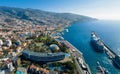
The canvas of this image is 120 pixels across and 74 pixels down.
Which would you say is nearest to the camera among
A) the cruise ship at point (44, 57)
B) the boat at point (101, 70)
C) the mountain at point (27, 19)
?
the boat at point (101, 70)

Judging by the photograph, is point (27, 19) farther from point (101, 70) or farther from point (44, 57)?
point (101, 70)

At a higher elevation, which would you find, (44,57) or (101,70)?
(44,57)


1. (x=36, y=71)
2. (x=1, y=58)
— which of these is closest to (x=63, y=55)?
(x=36, y=71)

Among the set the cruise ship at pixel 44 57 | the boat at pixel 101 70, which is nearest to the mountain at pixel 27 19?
the cruise ship at pixel 44 57

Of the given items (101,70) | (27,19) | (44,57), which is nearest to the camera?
(101,70)

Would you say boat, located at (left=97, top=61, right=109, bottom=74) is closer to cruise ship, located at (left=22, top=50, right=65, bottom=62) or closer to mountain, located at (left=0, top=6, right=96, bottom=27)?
cruise ship, located at (left=22, top=50, right=65, bottom=62)

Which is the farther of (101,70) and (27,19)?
(27,19)

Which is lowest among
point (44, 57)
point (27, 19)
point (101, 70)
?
point (27, 19)

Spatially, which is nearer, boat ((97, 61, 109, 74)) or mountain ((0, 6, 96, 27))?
boat ((97, 61, 109, 74))

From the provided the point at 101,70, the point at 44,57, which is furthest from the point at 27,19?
the point at 101,70

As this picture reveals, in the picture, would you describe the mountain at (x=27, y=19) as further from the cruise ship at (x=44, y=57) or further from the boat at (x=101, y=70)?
the boat at (x=101, y=70)

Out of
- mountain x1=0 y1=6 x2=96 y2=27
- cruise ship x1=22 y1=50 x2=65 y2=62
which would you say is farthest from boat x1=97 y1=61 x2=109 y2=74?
mountain x1=0 y1=6 x2=96 y2=27
